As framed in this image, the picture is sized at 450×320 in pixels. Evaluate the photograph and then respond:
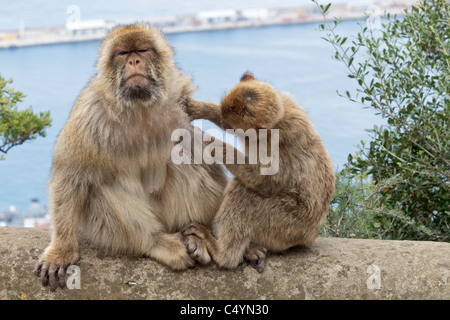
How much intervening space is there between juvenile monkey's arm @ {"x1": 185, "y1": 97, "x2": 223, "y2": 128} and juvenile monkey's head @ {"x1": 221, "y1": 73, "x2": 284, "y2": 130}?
0.17m

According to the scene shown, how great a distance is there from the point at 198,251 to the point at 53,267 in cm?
75

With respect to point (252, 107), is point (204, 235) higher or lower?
lower

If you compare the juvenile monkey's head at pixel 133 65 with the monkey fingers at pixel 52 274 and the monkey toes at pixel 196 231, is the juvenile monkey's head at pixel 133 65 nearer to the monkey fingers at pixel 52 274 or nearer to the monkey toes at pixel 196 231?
the monkey toes at pixel 196 231

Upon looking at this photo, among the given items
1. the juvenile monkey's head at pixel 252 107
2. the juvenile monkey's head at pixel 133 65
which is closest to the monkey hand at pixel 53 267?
the juvenile monkey's head at pixel 133 65

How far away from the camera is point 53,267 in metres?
3.17

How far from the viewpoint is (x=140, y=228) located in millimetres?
3227

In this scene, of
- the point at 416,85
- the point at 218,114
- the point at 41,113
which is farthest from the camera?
the point at 41,113

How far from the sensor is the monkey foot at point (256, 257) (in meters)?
3.20

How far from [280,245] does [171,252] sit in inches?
22.6

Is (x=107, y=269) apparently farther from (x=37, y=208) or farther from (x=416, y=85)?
(x=37, y=208)

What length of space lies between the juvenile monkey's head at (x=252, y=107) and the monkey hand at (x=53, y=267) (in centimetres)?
112

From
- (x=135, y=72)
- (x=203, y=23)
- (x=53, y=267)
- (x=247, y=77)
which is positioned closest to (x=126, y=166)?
(x=135, y=72)

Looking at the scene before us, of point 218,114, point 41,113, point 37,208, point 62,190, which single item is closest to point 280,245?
point 218,114

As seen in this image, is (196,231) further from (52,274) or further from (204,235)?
(52,274)
